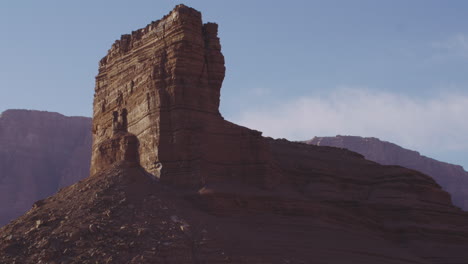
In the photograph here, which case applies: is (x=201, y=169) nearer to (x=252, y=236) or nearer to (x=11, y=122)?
(x=252, y=236)

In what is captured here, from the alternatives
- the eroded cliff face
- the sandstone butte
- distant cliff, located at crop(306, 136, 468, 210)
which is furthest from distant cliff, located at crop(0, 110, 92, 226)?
the eroded cliff face

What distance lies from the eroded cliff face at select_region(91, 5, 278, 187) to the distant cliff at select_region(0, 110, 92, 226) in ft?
214

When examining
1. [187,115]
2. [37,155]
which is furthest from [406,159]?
[187,115]

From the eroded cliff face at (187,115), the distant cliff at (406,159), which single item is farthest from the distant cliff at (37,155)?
the eroded cliff face at (187,115)

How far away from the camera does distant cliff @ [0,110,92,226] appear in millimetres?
109500

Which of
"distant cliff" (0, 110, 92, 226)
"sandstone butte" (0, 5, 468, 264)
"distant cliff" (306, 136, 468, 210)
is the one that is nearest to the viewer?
"sandstone butte" (0, 5, 468, 264)

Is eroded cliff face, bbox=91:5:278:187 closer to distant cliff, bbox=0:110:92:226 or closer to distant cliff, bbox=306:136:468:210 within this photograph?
distant cliff, bbox=0:110:92:226

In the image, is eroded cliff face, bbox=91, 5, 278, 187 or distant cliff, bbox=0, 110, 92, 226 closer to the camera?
eroded cliff face, bbox=91, 5, 278, 187

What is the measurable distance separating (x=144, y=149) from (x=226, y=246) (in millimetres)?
10655

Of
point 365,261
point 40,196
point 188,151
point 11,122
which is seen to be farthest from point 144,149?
point 11,122

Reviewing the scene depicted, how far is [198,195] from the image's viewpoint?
128 ft

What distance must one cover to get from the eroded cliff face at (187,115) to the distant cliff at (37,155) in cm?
6519

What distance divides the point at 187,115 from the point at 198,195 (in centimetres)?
493

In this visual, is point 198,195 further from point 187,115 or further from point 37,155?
point 37,155
